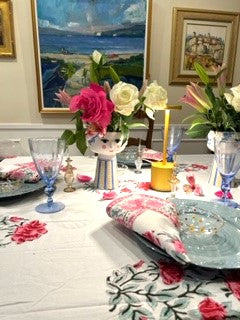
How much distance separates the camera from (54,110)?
7.59 feet

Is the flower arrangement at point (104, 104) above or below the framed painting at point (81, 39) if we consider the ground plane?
below

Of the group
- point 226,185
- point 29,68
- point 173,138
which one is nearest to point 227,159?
point 226,185

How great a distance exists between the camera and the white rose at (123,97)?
35.0 inches

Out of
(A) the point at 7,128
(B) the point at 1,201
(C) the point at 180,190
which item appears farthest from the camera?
(A) the point at 7,128

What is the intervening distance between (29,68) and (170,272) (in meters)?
2.09

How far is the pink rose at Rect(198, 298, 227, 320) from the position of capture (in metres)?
0.46

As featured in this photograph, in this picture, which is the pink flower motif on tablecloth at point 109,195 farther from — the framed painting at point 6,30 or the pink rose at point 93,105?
the framed painting at point 6,30

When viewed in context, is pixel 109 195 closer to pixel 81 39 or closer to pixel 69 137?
pixel 69 137

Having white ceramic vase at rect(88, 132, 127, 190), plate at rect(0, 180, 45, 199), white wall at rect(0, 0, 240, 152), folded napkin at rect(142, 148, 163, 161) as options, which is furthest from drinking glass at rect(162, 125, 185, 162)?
white wall at rect(0, 0, 240, 152)

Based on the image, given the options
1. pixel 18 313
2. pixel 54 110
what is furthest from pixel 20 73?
pixel 18 313

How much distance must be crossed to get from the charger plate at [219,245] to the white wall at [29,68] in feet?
6.10

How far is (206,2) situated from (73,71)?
1252 mm

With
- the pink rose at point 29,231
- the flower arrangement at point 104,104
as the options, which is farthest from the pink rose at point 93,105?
the pink rose at point 29,231

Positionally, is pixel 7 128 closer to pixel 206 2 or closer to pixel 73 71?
pixel 73 71
